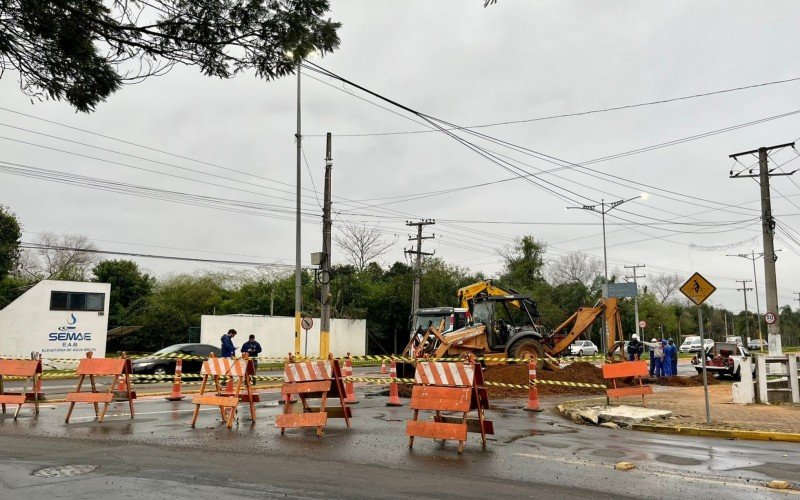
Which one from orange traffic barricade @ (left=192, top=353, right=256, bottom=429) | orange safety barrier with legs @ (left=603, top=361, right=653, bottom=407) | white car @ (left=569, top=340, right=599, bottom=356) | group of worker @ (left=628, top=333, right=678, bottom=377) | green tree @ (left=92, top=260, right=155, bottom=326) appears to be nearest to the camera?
orange traffic barricade @ (left=192, top=353, right=256, bottom=429)

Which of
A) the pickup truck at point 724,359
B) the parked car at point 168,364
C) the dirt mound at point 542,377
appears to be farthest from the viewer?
the pickup truck at point 724,359

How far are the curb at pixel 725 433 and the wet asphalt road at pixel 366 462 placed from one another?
542 mm

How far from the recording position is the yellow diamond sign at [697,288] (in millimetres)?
12559

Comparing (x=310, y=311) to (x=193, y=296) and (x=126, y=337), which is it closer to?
(x=193, y=296)

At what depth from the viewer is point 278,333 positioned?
42.6 m

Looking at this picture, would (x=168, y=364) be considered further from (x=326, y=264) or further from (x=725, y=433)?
(x=725, y=433)

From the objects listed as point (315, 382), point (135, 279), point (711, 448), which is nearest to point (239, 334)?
point (135, 279)

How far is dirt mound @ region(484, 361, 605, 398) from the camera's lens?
758 inches

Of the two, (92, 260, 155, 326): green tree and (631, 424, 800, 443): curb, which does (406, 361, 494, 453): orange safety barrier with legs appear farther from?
(92, 260, 155, 326): green tree

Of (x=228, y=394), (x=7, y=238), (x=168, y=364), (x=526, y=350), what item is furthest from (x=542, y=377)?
(x=7, y=238)

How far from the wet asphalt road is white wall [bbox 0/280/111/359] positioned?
2047 centimetres

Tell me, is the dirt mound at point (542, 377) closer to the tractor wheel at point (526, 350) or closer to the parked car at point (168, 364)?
the tractor wheel at point (526, 350)

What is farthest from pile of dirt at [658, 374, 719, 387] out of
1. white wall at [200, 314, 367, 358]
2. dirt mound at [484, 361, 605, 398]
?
white wall at [200, 314, 367, 358]

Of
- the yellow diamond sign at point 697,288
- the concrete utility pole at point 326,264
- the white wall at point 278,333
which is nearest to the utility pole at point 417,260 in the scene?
the white wall at point 278,333
